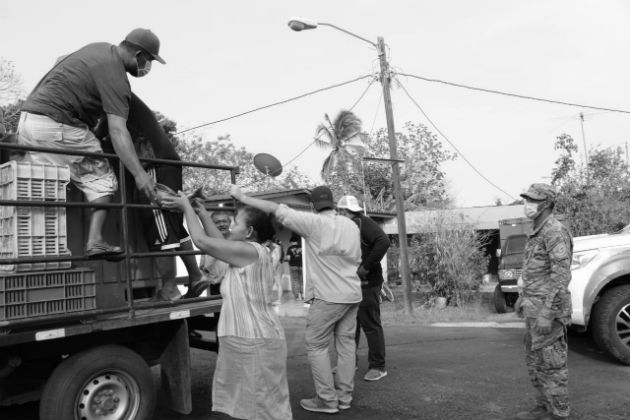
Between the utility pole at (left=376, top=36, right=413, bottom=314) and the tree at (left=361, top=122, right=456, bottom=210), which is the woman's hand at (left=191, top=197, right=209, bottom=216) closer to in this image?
the utility pole at (left=376, top=36, right=413, bottom=314)

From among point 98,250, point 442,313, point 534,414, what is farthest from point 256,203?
point 442,313

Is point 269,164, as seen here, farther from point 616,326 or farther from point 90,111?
point 616,326

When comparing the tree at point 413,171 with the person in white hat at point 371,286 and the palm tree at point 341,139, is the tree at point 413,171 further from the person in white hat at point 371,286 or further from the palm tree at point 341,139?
the person in white hat at point 371,286

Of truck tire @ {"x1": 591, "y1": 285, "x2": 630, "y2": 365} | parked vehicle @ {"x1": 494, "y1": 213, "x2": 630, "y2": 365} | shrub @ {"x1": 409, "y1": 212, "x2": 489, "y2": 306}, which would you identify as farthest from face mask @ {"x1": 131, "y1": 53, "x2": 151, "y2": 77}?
shrub @ {"x1": 409, "y1": 212, "x2": 489, "y2": 306}

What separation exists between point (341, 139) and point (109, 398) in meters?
27.1

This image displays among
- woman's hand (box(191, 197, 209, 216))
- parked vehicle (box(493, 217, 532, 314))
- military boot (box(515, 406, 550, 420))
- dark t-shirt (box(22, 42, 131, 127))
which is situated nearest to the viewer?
woman's hand (box(191, 197, 209, 216))

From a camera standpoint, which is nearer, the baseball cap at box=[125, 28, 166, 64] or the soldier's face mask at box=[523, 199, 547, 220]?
the baseball cap at box=[125, 28, 166, 64]

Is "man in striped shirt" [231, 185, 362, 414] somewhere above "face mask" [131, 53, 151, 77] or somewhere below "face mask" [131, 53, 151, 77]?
below

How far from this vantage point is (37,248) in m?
3.79

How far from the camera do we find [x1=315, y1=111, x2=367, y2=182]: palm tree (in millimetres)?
30016

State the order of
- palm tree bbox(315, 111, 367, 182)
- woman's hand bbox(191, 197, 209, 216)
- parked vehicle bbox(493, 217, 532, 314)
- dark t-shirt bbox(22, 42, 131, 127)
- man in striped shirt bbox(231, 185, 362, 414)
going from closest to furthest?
1. woman's hand bbox(191, 197, 209, 216)
2. dark t-shirt bbox(22, 42, 131, 127)
3. man in striped shirt bbox(231, 185, 362, 414)
4. parked vehicle bbox(493, 217, 532, 314)
5. palm tree bbox(315, 111, 367, 182)

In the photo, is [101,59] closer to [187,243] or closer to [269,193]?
[187,243]

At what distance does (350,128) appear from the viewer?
99.2 ft

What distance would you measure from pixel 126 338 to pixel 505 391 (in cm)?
345
